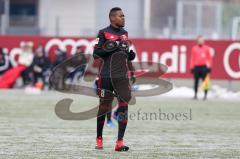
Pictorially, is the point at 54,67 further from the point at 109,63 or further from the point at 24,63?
the point at 109,63

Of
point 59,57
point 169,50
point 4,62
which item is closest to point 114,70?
point 59,57

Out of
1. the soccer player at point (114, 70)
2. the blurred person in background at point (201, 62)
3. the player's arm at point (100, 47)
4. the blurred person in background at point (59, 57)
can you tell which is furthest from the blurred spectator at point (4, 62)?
the player's arm at point (100, 47)

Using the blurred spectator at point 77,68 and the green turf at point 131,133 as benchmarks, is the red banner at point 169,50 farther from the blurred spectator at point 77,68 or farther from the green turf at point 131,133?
the green turf at point 131,133

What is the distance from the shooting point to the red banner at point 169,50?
25.6 meters

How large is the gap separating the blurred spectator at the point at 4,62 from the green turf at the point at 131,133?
5.48 meters

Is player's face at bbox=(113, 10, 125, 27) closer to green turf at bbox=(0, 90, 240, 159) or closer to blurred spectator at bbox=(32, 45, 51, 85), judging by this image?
green turf at bbox=(0, 90, 240, 159)

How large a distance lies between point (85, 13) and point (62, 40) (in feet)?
40.6

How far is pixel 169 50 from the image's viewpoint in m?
25.9

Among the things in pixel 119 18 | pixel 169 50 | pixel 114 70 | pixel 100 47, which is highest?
pixel 119 18

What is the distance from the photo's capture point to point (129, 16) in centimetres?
3844

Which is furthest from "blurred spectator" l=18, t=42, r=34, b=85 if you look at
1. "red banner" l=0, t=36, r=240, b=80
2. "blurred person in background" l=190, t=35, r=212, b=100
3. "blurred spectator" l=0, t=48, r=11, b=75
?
"blurred person in background" l=190, t=35, r=212, b=100

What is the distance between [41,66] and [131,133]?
40.7 ft

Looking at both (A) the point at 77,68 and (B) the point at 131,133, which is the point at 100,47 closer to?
(B) the point at 131,133

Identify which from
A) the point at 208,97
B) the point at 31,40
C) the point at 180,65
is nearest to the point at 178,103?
the point at 208,97
